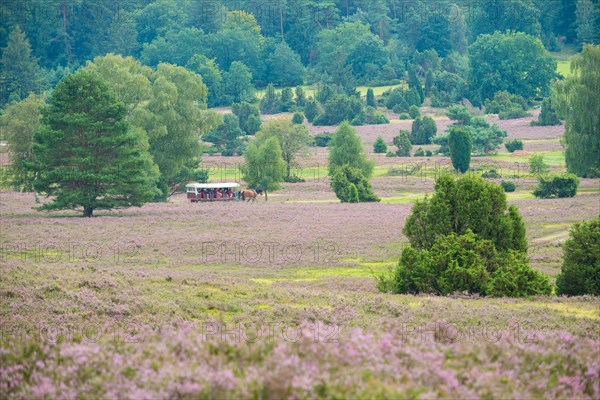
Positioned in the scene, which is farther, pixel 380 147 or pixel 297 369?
pixel 380 147

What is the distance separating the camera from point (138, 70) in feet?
250

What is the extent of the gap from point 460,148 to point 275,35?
118 meters

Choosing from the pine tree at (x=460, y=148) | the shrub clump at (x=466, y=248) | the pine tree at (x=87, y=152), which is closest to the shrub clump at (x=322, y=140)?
the pine tree at (x=460, y=148)

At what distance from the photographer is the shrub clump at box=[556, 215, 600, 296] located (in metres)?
25.7

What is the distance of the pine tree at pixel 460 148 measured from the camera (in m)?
76.1

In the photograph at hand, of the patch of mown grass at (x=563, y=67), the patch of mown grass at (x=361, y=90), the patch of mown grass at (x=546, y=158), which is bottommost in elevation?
the patch of mown grass at (x=546, y=158)

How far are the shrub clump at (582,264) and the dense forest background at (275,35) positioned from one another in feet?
374

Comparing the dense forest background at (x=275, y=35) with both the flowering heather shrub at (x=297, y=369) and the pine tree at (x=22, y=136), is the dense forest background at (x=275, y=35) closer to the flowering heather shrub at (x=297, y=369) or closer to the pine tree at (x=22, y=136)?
the pine tree at (x=22, y=136)

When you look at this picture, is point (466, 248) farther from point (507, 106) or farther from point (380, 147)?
point (507, 106)

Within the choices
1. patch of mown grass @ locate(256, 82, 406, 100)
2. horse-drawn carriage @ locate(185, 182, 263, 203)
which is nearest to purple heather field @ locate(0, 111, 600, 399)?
horse-drawn carriage @ locate(185, 182, 263, 203)

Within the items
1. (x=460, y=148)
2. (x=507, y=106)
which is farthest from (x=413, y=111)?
(x=460, y=148)

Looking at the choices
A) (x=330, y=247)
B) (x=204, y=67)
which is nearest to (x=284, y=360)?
(x=330, y=247)

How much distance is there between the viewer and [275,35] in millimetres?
189000

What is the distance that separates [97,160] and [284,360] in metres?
47.0
